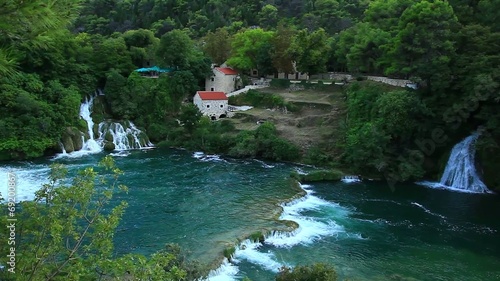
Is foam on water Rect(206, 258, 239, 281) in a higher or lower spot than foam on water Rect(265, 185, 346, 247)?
lower

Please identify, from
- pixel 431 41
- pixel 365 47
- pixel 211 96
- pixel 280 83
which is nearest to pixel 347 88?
pixel 365 47

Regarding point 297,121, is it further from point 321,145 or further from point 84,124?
point 84,124

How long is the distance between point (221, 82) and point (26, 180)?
24.9 meters

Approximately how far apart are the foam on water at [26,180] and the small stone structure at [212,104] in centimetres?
1568

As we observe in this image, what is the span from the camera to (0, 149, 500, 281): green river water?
18.2m

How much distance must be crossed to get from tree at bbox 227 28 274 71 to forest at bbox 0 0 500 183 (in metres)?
0.13

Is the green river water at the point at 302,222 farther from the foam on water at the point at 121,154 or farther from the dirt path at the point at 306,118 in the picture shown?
the dirt path at the point at 306,118

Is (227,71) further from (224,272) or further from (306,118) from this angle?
(224,272)

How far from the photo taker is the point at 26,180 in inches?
1040

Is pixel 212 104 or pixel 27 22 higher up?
pixel 27 22

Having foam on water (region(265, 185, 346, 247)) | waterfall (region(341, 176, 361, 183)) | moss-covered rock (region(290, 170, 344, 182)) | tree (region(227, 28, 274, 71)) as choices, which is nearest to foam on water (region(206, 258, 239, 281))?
foam on water (region(265, 185, 346, 247))

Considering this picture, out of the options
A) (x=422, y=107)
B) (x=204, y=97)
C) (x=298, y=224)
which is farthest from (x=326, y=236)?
(x=204, y=97)

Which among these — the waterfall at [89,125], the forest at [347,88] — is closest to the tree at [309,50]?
the forest at [347,88]

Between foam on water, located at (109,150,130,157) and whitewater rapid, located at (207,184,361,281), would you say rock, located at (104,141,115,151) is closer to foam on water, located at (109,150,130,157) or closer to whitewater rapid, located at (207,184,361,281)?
foam on water, located at (109,150,130,157)
